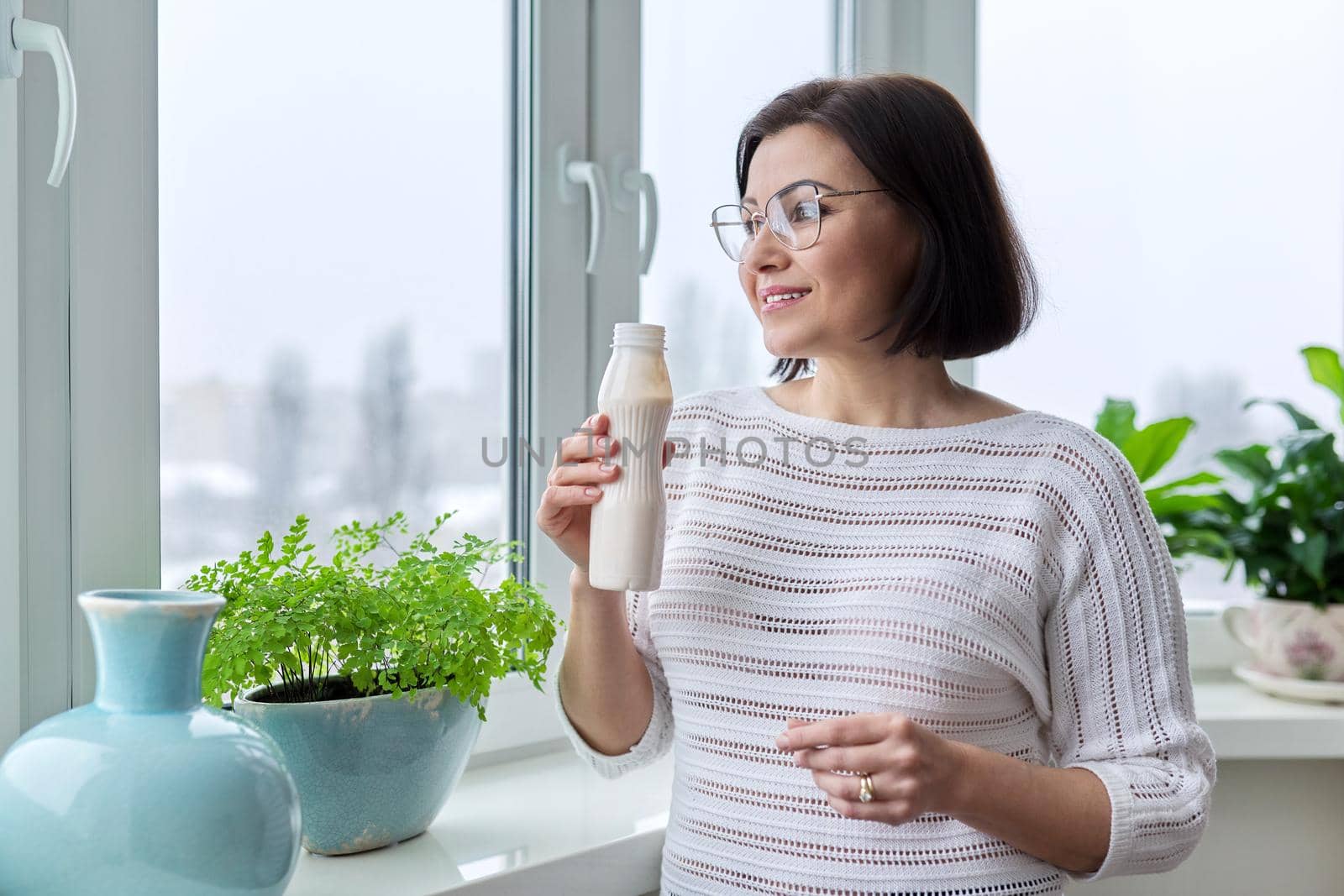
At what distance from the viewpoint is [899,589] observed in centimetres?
109

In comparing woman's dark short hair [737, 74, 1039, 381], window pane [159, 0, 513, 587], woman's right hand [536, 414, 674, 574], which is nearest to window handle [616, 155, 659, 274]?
A: window pane [159, 0, 513, 587]

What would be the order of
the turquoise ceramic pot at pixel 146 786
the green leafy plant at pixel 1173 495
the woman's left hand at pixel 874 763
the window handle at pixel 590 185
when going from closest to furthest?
the turquoise ceramic pot at pixel 146 786, the woman's left hand at pixel 874 763, the window handle at pixel 590 185, the green leafy plant at pixel 1173 495

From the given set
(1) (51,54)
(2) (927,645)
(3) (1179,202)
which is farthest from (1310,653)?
(1) (51,54)

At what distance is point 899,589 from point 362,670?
506 mm

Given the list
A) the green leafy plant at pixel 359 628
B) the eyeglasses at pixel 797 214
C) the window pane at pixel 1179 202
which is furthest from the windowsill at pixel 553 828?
the eyeglasses at pixel 797 214

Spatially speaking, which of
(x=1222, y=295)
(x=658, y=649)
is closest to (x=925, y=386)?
(x=658, y=649)

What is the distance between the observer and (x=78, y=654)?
106cm

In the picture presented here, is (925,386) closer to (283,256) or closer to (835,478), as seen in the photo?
(835,478)

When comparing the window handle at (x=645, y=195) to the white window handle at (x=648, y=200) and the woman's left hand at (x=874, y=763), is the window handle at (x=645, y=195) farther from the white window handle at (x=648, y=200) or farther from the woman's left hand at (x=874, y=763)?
the woman's left hand at (x=874, y=763)

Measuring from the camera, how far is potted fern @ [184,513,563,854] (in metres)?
1.01

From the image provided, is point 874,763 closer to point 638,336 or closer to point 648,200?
point 638,336

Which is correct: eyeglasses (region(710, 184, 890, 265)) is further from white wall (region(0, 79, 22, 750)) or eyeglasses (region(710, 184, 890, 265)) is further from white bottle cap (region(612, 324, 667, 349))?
white wall (region(0, 79, 22, 750))

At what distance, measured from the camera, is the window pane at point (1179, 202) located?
2.01 m

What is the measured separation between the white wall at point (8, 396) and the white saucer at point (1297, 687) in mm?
1698
